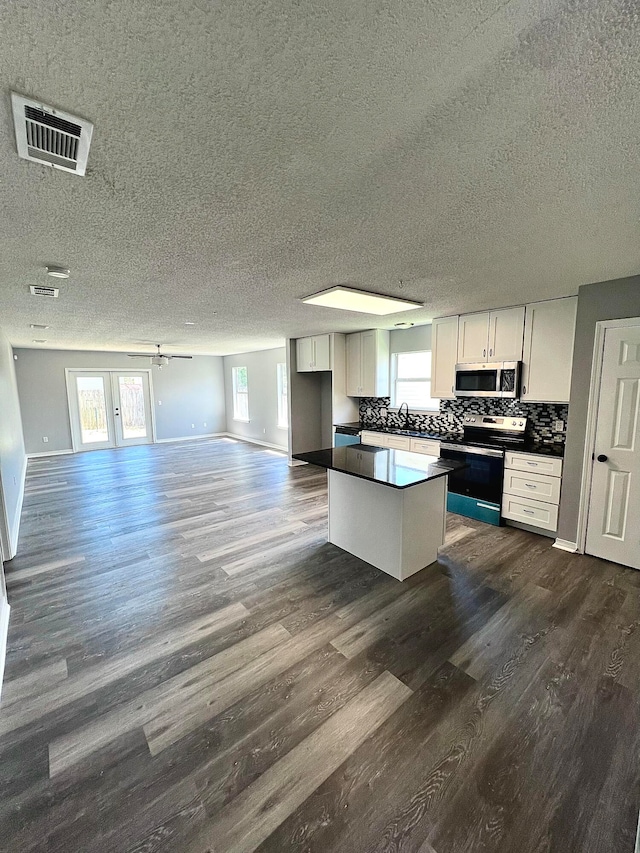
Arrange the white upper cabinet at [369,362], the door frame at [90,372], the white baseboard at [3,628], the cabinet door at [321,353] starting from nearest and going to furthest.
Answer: the white baseboard at [3,628]
the white upper cabinet at [369,362]
the cabinet door at [321,353]
the door frame at [90,372]

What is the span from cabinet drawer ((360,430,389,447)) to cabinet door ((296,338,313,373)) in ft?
5.74

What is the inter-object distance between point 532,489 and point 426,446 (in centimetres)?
133

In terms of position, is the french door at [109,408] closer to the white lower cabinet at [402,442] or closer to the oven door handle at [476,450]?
the white lower cabinet at [402,442]

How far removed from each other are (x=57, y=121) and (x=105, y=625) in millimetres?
2769

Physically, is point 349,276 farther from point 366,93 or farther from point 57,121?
point 57,121

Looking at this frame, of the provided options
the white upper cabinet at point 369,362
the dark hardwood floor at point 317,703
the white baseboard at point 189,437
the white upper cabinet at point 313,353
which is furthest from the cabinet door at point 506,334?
the white baseboard at point 189,437

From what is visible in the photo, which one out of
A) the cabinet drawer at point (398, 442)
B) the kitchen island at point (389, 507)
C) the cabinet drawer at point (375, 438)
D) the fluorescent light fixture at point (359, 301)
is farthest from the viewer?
the cabinet drawer at point (375, 438)

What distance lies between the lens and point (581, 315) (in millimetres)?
3188

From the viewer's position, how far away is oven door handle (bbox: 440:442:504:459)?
12.8 feet

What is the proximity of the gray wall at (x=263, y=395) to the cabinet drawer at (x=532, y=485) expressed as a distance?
206 inches

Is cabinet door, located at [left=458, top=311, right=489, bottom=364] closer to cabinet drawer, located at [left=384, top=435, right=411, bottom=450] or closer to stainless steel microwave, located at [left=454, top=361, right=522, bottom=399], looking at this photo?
stainless steel microwave, located at [left=454, top=361, right=522, bottom=399]

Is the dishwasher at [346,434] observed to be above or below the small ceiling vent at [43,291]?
below

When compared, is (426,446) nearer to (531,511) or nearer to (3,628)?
(531,511)

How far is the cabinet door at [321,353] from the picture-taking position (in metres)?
6.09
